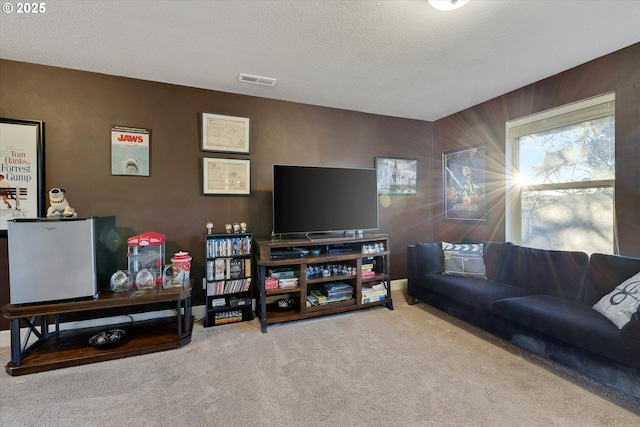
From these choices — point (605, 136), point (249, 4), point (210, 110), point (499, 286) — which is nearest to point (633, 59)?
point (605, 136)

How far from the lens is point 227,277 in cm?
286

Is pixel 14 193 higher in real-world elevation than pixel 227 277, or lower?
higher

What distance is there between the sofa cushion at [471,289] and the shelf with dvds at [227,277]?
6.46ft

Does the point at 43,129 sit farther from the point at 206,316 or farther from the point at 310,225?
the point at 310,225

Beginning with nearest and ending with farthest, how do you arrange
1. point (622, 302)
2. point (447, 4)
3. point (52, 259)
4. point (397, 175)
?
point (447, 4) → point (622, 302) → point (52, 259) → point (397, 175)

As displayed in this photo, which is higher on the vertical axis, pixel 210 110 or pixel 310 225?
pixel 210 110

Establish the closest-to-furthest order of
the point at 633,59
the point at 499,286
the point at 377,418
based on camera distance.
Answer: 1. the point at 377,418
2. the point at 633,59
3. the point at 499,286

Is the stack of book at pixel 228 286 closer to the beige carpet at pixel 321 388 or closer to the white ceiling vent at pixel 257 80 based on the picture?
the beige carpet at pixel 321 388

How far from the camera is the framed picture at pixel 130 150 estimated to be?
272 cm

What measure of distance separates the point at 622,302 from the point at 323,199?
2.48 meters

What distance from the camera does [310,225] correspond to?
3.12 meters

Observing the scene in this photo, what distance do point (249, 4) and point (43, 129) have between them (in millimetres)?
2220

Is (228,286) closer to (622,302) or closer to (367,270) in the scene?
(367,270)

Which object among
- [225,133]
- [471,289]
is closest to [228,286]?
[225,133]
